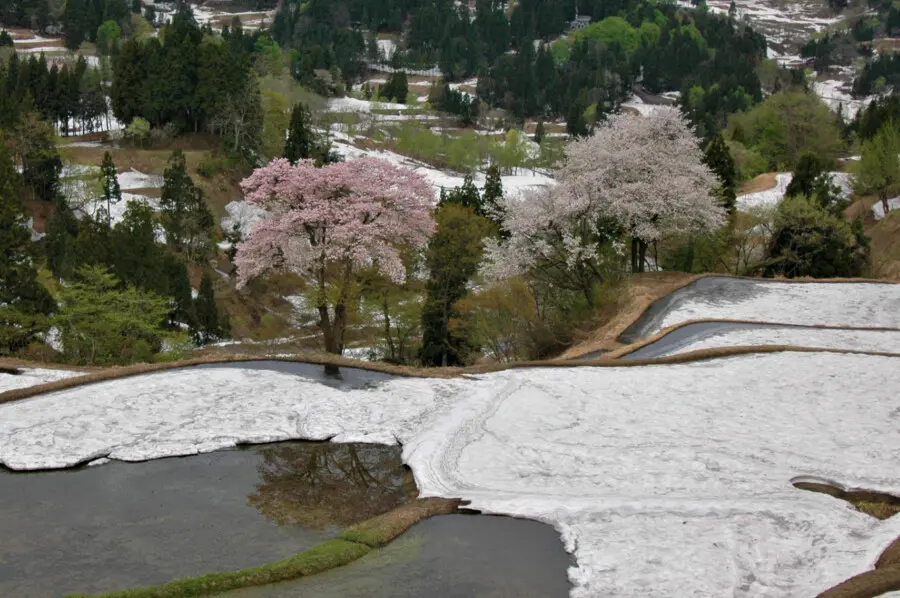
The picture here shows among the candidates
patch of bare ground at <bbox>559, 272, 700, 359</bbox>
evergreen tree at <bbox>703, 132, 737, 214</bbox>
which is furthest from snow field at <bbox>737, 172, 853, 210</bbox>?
patch of bare ground at <bbox>559, 272, 700, 359</bbox>

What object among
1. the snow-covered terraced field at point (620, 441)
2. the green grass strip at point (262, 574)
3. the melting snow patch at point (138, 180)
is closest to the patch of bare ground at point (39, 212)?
the melting snow patch at point (138, 180)

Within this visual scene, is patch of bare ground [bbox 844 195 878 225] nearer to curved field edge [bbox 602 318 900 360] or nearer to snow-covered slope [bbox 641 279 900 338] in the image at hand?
snow-covered slope [bbox 641 279 900 338]

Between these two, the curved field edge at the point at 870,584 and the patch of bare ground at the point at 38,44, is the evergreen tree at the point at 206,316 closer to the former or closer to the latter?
the curved field edge at the point at 870,584

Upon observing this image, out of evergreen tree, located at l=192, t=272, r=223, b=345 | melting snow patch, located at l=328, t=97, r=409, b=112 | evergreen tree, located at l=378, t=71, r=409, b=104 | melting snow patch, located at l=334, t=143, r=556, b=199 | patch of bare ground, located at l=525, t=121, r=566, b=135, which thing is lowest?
evergreen tree, located at l=192, t=272, r=223, b=345

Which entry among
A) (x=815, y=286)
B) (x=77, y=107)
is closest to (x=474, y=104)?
(x=77, y=107)

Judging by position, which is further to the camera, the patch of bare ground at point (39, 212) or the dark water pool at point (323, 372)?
the patch of bare ground at point (39, 212)

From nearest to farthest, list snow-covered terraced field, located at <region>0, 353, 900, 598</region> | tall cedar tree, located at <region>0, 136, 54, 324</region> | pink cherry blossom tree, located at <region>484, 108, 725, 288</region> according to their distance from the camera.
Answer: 1. snow-covered terraced field, located at <region>0, 353, 900, 598</region>
2. pink cherry blossom tree, located at <region>484, 108, 725, 288</region>
3. tall cedar tree, located at <region>0, 136, 54, 324</region>
